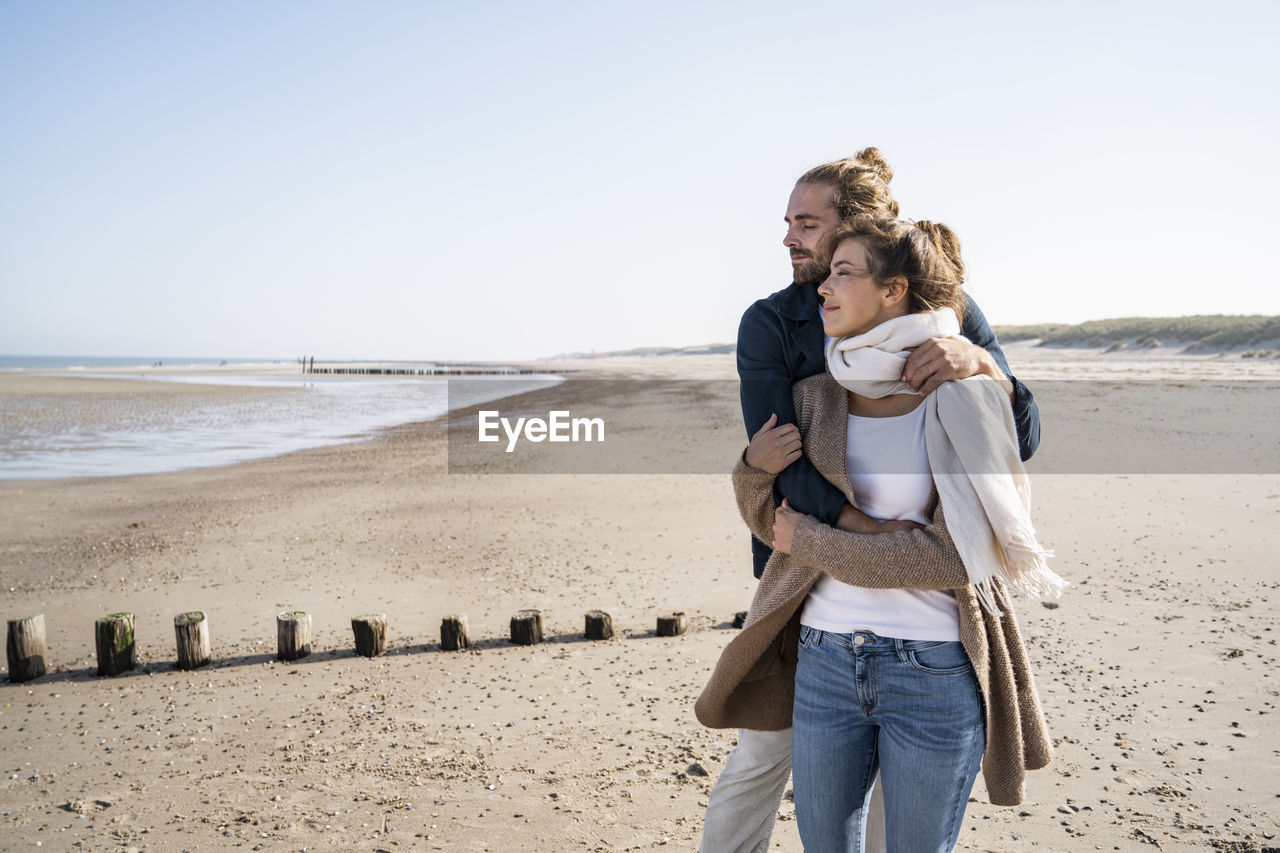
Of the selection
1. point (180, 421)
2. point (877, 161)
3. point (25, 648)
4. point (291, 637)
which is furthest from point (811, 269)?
point (180, 421)

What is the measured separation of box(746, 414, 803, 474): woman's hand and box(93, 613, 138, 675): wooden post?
5.75 metres

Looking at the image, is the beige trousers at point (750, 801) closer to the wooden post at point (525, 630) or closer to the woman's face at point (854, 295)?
the woman's face at point (854, 295)

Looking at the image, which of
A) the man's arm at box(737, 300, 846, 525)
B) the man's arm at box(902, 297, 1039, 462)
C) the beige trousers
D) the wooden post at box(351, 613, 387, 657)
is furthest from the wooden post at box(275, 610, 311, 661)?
the man's arm at box(902, 297, 1039, 462)

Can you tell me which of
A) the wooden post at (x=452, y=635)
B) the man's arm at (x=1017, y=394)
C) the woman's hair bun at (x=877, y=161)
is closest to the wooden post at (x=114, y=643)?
the wooden post at (x=452, y=635)

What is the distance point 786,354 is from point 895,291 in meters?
0.38

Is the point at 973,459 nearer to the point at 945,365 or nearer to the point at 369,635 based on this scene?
the point at 945,365

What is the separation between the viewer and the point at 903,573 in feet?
7.43

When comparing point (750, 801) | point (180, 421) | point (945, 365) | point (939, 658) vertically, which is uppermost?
point (945, 365)

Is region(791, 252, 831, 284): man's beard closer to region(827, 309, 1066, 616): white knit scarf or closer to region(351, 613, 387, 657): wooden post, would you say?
region(827, 309, 1066, 616): white knit scarf

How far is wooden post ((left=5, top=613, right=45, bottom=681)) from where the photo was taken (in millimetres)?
6254

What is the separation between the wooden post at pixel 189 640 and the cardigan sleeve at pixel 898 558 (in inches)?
224

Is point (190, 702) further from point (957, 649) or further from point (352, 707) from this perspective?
point (957, 649)

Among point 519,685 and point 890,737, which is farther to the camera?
point 519,685

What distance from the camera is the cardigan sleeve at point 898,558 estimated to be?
2.26 meters
